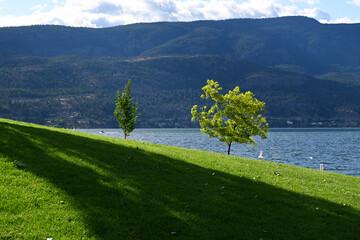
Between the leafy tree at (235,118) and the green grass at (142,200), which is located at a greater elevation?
the leafy tree at (235,118)

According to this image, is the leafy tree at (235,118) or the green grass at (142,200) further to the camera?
the leafy tree at (235,118)

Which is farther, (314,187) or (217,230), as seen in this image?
(314,187)

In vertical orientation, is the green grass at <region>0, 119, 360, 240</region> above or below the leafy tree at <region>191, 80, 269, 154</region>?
below

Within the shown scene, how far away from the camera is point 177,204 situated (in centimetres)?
1138

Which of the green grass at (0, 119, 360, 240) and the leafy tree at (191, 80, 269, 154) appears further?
the leafy tree at (191, 80, 269, 154)

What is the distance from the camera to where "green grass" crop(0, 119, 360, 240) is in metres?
9.38

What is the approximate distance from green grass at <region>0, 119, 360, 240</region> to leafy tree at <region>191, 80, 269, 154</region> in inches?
902

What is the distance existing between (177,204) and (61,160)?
5.33 meters

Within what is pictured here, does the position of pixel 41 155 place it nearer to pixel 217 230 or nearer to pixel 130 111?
pixel 217 230

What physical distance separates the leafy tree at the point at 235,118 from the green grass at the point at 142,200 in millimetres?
22919

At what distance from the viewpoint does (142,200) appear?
11211mm

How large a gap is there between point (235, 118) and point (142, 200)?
29780 mm

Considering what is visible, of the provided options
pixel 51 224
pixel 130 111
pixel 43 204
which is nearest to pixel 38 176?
pixel 43 204

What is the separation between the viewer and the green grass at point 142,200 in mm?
9383
